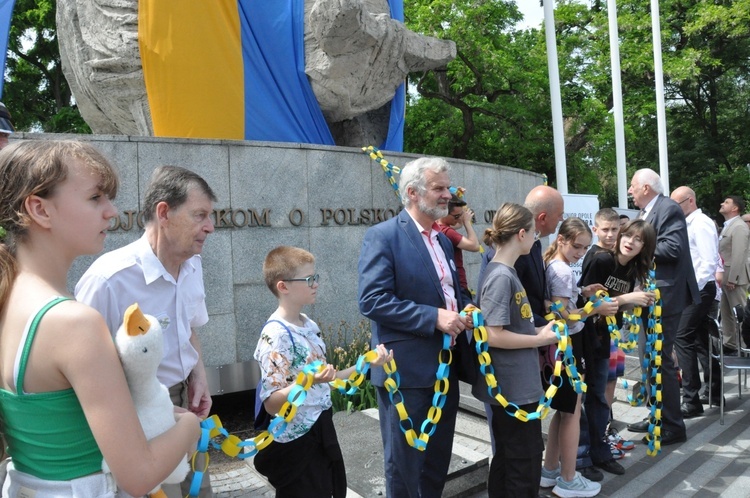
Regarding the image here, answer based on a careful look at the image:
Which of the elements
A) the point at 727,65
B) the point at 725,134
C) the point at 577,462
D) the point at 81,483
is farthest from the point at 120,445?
the point at 725,134

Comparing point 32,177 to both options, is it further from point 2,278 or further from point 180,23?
point 180,23

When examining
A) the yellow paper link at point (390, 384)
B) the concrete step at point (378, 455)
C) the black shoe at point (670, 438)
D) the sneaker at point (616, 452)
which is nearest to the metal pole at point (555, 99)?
the black shoe at point (670, 438)

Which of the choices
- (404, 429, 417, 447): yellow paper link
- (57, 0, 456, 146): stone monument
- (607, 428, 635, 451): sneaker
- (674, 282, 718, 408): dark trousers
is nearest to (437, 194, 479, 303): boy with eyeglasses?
(607, 428, 635, 451): sneaker

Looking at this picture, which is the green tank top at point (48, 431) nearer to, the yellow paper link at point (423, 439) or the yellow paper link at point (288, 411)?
the yellow paper link at point (288, 411)

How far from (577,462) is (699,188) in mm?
25110

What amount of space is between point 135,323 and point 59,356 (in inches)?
7.4

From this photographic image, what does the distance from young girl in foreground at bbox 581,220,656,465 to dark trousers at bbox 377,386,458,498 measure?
5.41 feet

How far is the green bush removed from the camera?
5523 millimetres

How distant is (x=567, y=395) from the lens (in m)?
3.78

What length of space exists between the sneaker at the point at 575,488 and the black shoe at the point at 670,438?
126 centimetres

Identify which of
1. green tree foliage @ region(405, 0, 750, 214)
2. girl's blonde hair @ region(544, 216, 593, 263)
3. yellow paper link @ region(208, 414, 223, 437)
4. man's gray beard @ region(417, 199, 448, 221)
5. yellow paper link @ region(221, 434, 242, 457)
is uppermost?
green tree foliage @ region(405, 0, 750, 214)

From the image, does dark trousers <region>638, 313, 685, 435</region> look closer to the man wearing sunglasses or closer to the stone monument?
the man wearing sunglasses

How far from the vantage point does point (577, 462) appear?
436 cm

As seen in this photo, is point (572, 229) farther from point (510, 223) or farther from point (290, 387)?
point (290, 387)
